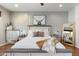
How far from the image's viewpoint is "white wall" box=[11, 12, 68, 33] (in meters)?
9.48

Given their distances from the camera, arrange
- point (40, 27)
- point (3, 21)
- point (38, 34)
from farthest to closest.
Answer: point (40, 27), point (38, 34), point (3, 21)

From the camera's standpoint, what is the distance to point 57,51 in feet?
12.5

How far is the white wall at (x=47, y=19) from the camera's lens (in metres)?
9.48

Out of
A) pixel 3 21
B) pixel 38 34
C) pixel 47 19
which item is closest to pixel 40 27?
pixel 47 19

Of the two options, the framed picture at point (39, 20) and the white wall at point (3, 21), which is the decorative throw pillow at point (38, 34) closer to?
the framed picture at point (39, 20)

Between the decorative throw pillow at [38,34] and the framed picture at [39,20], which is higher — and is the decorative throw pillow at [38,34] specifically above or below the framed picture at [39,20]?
below

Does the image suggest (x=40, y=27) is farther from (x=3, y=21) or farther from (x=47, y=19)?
(x=3, y=21)

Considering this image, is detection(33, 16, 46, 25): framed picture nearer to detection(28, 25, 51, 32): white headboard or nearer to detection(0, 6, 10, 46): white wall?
detection(28, 25, 51, 32): white headboard

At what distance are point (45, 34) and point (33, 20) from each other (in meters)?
1.47

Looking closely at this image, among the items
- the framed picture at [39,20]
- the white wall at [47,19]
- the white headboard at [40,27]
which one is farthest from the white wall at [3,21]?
the framed picture at [39,20]

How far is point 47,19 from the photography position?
9562 millimetres

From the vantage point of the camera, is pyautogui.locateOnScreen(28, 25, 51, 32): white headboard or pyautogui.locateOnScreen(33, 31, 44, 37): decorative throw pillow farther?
pyautogui.locateOnScreen(28, 25, 51, 32): white headboard

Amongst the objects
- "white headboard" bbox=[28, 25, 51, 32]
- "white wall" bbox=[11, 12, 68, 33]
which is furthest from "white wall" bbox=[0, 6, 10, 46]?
"white headboard" bbox=[28, 25, 51, 32]

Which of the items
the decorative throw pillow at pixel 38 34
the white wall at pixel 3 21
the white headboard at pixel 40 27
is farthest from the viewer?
the white headboard at pixel 40 27
